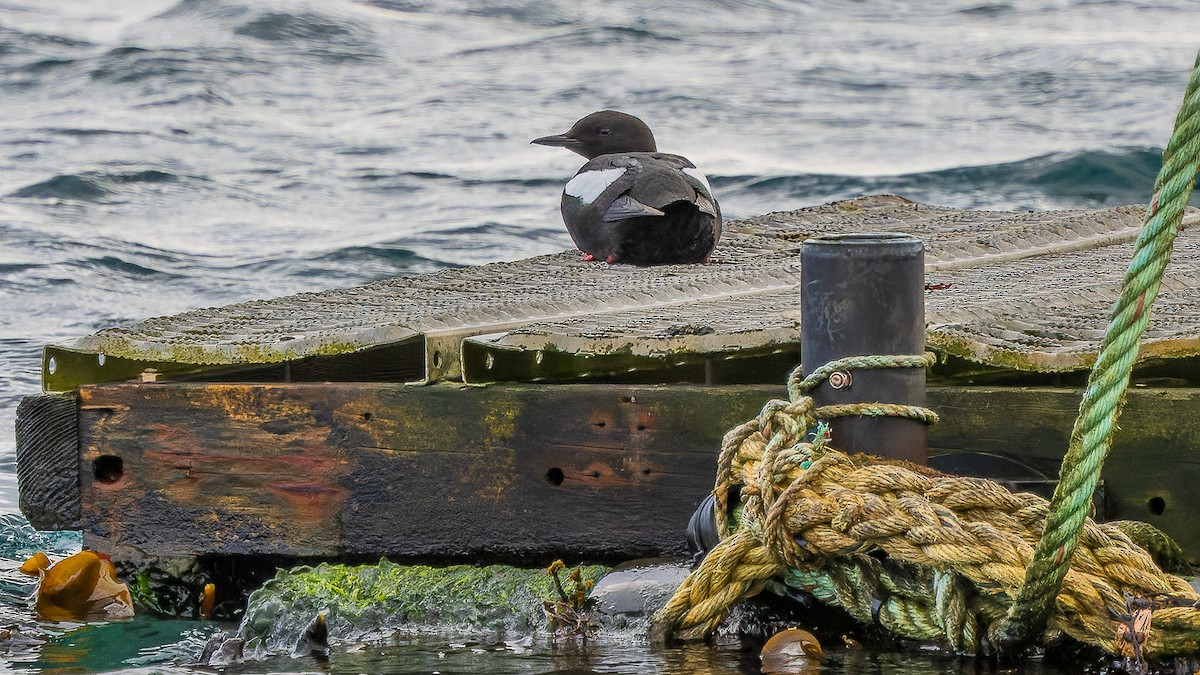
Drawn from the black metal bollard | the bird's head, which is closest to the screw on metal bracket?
the black metal bollard

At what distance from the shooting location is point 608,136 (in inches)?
300

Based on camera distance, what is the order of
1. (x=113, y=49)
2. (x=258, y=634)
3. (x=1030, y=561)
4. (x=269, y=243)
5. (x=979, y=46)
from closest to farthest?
(x=1030, y=561) → (x=258, y=634) → (x=269, y=243) → (x=113, y=49) → (x=979, y=46)

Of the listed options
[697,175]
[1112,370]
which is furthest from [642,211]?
[1112,370]

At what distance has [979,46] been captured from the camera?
66.8 feet

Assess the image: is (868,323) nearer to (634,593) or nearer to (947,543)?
(947,543)

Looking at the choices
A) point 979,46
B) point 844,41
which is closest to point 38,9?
point 844,41

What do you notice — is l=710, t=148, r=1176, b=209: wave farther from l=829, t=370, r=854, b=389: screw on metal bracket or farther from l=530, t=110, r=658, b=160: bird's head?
l=829, t=370, r=854, b=389: screw on metal bracket

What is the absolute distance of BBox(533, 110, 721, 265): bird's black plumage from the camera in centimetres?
595

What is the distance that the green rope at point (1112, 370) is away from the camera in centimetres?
223

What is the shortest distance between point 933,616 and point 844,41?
19117 mm

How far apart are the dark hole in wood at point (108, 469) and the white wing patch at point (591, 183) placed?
9.56 feet

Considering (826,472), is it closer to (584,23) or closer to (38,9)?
(584,23)

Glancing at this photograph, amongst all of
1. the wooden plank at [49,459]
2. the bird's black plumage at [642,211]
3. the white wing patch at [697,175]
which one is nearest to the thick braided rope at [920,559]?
the wooden plank at [49,459]

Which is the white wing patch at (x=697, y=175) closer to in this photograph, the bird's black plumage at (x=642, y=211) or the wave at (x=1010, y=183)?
the bird's black plumage at (x=642, y=211)
